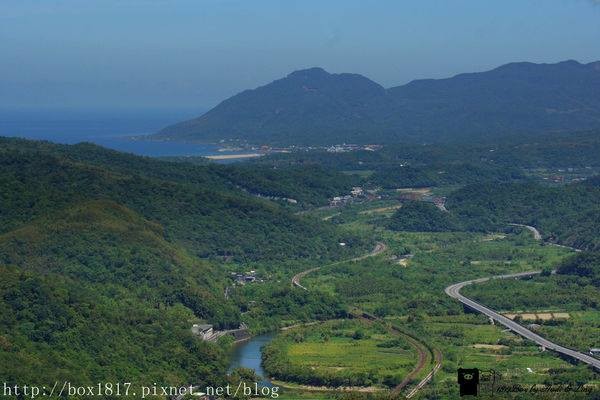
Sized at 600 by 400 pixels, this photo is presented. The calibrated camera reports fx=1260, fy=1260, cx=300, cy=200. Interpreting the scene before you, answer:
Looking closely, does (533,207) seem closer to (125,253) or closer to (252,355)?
(125,253)

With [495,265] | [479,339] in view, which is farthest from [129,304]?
[495,265]

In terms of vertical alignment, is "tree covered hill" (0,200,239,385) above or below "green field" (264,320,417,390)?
above

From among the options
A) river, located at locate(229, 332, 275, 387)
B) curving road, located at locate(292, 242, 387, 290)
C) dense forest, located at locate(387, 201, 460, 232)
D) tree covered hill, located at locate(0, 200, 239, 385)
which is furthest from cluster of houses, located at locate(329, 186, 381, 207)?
river, located at locate(229, 332, 275, 387)

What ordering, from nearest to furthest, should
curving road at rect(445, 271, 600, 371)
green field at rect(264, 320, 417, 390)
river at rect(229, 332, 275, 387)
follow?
green field at rect(264, 320, 417, 390) < river at rect(229, 332, 275, 387) < curving road at rect(445, 271, 600, 371)

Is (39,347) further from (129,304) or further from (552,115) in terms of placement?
(552,115)

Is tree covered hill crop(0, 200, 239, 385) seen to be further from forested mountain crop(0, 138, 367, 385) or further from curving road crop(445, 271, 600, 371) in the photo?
curving road crop(445, 271, 600, 371)

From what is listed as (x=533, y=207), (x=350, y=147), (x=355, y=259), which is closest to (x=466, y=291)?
(x=355, y=259)

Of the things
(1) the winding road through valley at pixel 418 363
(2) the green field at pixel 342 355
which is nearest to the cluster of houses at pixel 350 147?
(1) the winding road through valley at pixel 418 363
